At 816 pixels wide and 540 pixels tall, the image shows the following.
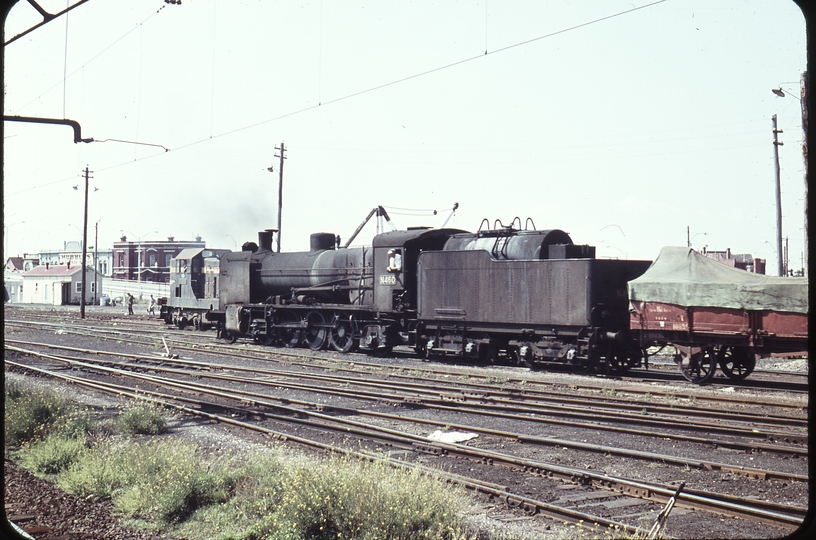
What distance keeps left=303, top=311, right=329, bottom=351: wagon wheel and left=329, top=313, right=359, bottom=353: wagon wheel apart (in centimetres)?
38

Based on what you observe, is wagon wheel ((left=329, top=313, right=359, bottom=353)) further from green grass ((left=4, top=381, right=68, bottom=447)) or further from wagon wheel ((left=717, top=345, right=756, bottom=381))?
wagon wheel ((left=717, top=345, right=756, bottom=381))

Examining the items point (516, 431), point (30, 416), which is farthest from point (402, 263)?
point (30, 416)

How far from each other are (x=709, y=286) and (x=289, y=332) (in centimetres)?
1529

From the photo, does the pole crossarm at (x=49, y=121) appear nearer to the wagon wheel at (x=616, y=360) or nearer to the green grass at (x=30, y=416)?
the green grass at (x=30, y=416)

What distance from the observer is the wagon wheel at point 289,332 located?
2519cm

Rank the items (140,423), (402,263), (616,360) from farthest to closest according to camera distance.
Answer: (402,263), (616,360), (140,423)

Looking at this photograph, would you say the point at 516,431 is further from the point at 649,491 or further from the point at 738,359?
the point at 738,359

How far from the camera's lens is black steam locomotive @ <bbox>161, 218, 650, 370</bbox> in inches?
666

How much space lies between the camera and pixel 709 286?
1485 centimetres

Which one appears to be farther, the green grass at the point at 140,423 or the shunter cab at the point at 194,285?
the shunter cab at the point at 194,285

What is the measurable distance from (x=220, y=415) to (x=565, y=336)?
873 cm

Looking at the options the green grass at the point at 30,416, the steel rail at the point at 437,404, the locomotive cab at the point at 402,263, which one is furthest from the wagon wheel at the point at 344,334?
the green grass at the point at 30,416

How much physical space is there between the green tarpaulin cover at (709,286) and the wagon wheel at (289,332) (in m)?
13.0

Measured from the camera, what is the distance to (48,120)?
11.0 m
